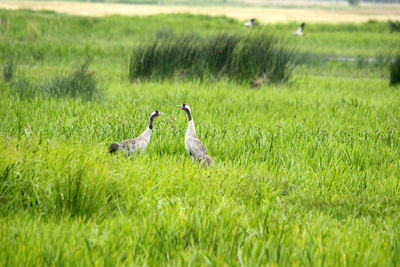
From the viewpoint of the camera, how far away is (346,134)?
7.30 m

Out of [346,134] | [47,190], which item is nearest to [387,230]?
[47,190]

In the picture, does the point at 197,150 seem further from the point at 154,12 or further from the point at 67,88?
the point at 154,12

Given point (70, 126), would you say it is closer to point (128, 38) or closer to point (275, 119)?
point (275, 119)

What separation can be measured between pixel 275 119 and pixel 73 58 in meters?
12.6

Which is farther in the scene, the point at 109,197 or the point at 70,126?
the point at 70,126

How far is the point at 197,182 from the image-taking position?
4.59 m

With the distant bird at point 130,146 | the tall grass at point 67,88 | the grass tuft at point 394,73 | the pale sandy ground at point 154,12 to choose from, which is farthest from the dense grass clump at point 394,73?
the pale sandy ground at point 154,12

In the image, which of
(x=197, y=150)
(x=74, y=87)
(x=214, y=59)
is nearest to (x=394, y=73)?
(x=214, y=59)

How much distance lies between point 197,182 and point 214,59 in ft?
27.0

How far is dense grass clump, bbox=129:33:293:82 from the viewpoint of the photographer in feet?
39.8

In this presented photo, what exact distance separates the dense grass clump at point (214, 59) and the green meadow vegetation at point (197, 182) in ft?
7.84

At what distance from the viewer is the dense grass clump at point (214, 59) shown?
1213 cm

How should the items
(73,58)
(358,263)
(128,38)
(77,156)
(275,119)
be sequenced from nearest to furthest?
(358,263), (77,156), (275,119), (73,58), (128,38)

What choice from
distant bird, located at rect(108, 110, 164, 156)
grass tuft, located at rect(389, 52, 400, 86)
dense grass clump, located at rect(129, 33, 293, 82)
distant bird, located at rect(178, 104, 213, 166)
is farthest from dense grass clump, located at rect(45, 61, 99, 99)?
grass tuft, located at rect(389, 52, 400, 86)
